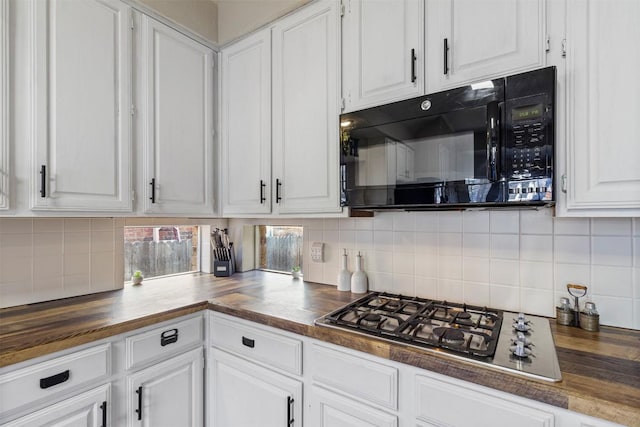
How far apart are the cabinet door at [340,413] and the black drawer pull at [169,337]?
2.23 ft

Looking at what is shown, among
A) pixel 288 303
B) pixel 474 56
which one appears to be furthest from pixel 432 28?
pixel 288 303

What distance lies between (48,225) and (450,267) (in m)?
1.96

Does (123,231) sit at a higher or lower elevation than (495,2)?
lower

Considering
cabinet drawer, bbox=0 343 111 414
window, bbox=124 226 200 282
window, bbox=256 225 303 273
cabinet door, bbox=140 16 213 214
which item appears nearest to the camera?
cabinet drawer, bbox=0 343 111 414

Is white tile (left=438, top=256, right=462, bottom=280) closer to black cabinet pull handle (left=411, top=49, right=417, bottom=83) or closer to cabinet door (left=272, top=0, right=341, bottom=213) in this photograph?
cabinet door (left=272, top=0, right=341, bottom=213)

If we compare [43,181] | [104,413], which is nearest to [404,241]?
[104,413]

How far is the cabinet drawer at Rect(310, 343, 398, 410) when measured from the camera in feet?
3.39

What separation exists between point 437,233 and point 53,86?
5.84 ft

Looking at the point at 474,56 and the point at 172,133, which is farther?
the point at 172,133

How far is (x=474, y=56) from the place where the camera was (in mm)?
1164

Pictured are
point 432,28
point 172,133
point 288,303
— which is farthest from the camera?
point 172,133

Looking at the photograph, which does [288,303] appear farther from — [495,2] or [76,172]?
[495,2]

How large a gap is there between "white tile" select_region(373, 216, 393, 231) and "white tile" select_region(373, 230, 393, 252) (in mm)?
21

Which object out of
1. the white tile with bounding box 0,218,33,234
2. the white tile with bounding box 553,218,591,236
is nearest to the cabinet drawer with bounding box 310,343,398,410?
the white tile with bounding box 553,218,591,236
